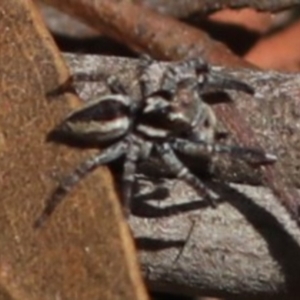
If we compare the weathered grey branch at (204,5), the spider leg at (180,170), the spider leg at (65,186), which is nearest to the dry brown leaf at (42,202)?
the spider leg at (65,186)

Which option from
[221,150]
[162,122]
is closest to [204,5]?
[162,122]

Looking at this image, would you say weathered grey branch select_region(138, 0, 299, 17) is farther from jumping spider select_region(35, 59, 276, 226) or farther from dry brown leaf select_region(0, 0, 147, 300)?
dry brown leaf select_region(0, 0, 147, 300)

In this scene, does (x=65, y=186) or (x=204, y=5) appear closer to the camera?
(x=65, y=186)

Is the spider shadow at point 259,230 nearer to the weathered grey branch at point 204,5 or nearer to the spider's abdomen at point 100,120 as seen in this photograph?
the spider's abdomen at point 100,120

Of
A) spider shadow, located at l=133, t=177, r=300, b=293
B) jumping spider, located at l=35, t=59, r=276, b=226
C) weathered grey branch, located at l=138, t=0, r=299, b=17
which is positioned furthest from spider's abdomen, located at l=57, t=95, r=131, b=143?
weathered grey branch, located at l=138, t=0, r=299, b=17

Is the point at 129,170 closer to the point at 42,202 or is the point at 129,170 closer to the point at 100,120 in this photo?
the point at 100,120

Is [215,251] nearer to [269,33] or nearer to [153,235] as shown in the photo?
[153,235]

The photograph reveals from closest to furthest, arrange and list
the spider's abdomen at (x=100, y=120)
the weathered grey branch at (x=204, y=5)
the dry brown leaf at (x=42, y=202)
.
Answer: the dry brown leaf at (x=42, y=202) < the spider's abdomen at (x=100, y=120) < the weathered grey branch at (x=204, y=5)
